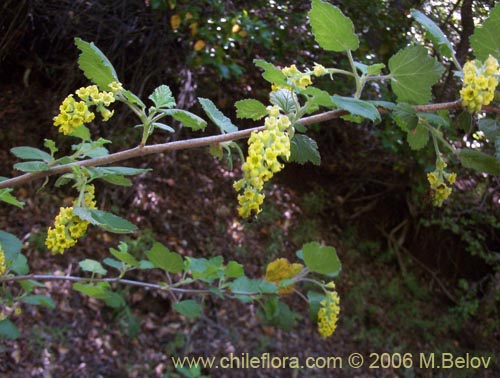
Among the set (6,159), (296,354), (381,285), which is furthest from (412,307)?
(6,159)

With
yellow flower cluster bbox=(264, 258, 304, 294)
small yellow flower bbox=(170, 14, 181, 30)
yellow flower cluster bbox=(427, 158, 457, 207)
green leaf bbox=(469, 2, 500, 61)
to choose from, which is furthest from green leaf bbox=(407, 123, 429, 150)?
small yellow flower bbox=(170, 14, 181, 30)

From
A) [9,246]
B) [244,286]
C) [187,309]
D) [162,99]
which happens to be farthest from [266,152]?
[187,309]

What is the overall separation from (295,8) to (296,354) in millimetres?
2599

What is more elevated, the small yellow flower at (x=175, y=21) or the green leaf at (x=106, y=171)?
the green leaf at (x=106, y=171)

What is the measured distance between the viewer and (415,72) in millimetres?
873

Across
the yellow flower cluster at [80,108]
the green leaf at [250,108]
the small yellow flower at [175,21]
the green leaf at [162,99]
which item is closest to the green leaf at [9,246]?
the yellow flower cluster at [80,108]

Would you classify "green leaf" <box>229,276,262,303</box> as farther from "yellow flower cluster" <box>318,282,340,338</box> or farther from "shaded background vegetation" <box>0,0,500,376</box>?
"shaded background vegetation" <box>0,0,500,376</box>

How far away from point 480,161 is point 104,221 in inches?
26.0

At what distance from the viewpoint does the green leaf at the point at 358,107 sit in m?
0.76

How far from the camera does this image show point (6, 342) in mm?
2396

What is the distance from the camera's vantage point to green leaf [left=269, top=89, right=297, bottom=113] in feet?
2.75

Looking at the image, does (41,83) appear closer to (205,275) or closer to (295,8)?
(295,8)

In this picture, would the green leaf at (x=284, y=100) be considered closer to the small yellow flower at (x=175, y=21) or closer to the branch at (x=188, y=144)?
the branch at (x=188, y=144)

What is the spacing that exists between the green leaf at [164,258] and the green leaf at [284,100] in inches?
29.2
